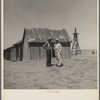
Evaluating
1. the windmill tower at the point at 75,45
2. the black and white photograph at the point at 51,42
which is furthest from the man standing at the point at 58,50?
the windmill tower at the point at 75,45

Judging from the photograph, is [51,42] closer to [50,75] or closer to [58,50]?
[58,50]

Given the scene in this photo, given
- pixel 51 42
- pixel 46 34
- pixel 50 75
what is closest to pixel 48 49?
pixel 51 42

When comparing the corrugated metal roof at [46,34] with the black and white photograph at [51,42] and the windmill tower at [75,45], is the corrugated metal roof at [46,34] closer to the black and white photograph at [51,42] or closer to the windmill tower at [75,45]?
the black and white photograph at [51,42]

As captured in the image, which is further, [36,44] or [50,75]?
[36,44]

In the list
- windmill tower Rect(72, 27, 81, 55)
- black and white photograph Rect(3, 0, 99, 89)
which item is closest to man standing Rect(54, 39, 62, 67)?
black and white photograph Rect(3, 0, 99, 89)

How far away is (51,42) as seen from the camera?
10.8 feet

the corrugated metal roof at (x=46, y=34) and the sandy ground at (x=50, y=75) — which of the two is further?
the corrugated metal roof at (x=46, y=34)

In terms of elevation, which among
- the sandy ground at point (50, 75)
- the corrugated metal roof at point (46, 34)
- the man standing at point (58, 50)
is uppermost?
the corrugated metal roof at point (46, 34)

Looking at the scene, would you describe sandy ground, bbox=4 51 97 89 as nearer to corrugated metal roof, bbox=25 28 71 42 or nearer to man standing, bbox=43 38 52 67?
man standing, bbox=43 38 52 67

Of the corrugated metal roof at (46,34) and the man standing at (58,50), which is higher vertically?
the corrugated metal roof at (46,34)

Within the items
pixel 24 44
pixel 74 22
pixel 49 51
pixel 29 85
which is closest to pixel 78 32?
pixel 74 22

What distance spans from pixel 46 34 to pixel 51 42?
15 cm

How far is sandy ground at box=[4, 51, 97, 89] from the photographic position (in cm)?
314

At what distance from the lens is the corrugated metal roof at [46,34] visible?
3244 millimetres
